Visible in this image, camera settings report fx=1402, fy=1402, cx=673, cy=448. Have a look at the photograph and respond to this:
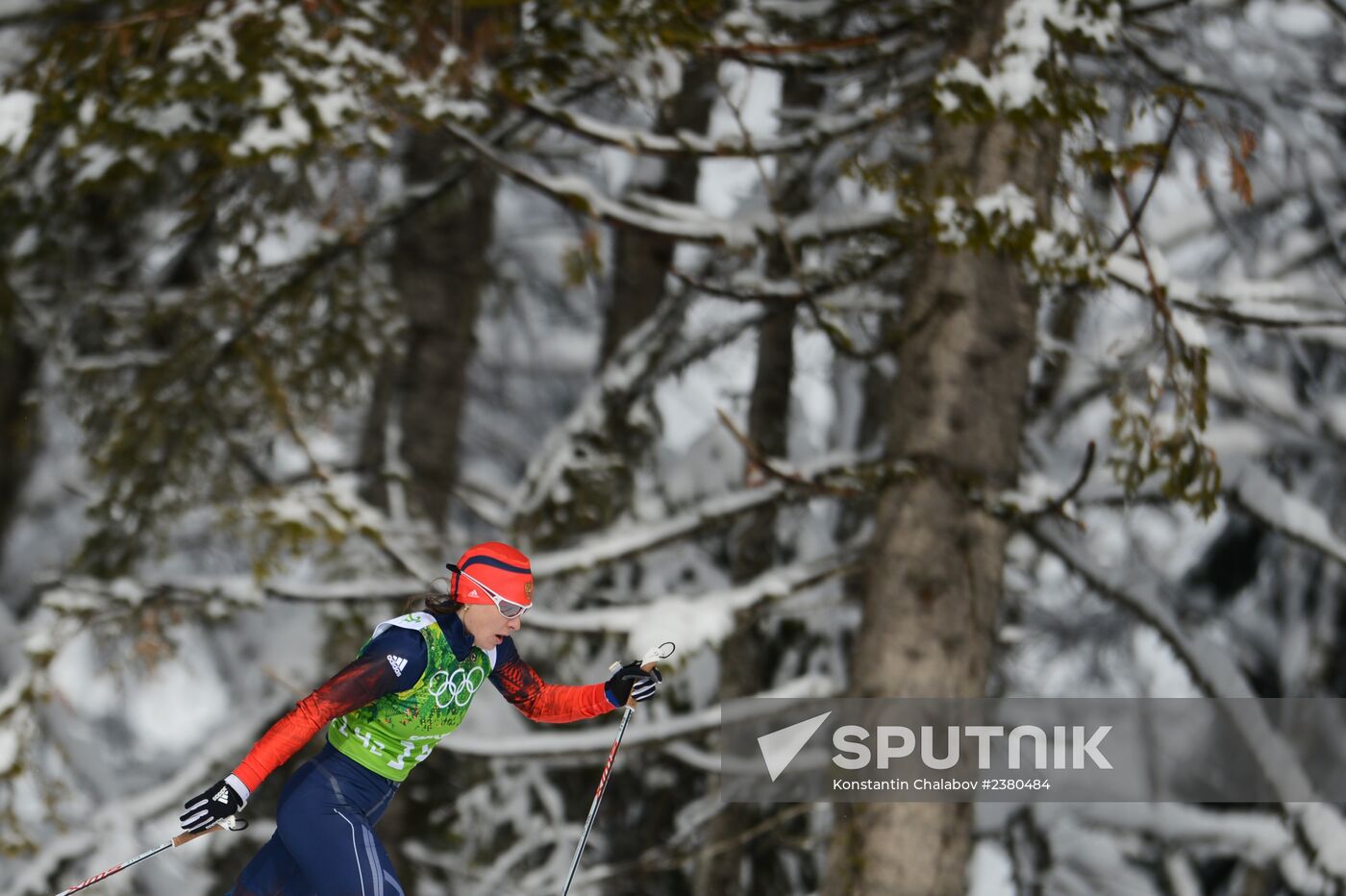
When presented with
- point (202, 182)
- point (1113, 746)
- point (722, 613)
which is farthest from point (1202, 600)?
point (202, 182)

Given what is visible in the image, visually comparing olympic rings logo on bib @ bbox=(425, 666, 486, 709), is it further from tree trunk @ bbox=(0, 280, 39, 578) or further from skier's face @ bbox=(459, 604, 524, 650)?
tree trunk @ bbox=(0, 280, 39, 578)

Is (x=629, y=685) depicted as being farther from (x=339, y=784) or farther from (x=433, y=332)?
(x=433, y=332)

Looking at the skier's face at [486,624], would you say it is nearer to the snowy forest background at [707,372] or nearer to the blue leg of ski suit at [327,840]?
the blue leg of ski suit at [327,840]

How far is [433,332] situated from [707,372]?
2480mm

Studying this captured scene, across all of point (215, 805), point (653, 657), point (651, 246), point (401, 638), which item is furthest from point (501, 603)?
point (651, 246)

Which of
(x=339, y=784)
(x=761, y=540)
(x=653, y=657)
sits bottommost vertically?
(x=761, y=540)

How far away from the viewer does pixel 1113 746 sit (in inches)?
266

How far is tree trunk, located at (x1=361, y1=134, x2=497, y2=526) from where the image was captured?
888 centimetres

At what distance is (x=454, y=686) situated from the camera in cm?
338

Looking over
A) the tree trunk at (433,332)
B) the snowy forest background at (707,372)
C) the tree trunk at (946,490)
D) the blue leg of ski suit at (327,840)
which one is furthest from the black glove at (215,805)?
the tree trunk at (433,332)

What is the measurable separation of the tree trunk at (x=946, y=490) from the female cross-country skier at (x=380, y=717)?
2126 millimetres

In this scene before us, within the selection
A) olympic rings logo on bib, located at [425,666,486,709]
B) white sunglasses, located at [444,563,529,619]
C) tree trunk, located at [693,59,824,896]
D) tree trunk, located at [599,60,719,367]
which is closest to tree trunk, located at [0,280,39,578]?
tree trunk, located at [599,60,719,367]

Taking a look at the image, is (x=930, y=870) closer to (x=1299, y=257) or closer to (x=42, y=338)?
(x=1299, y=257)

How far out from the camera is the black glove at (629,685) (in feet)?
11.2
